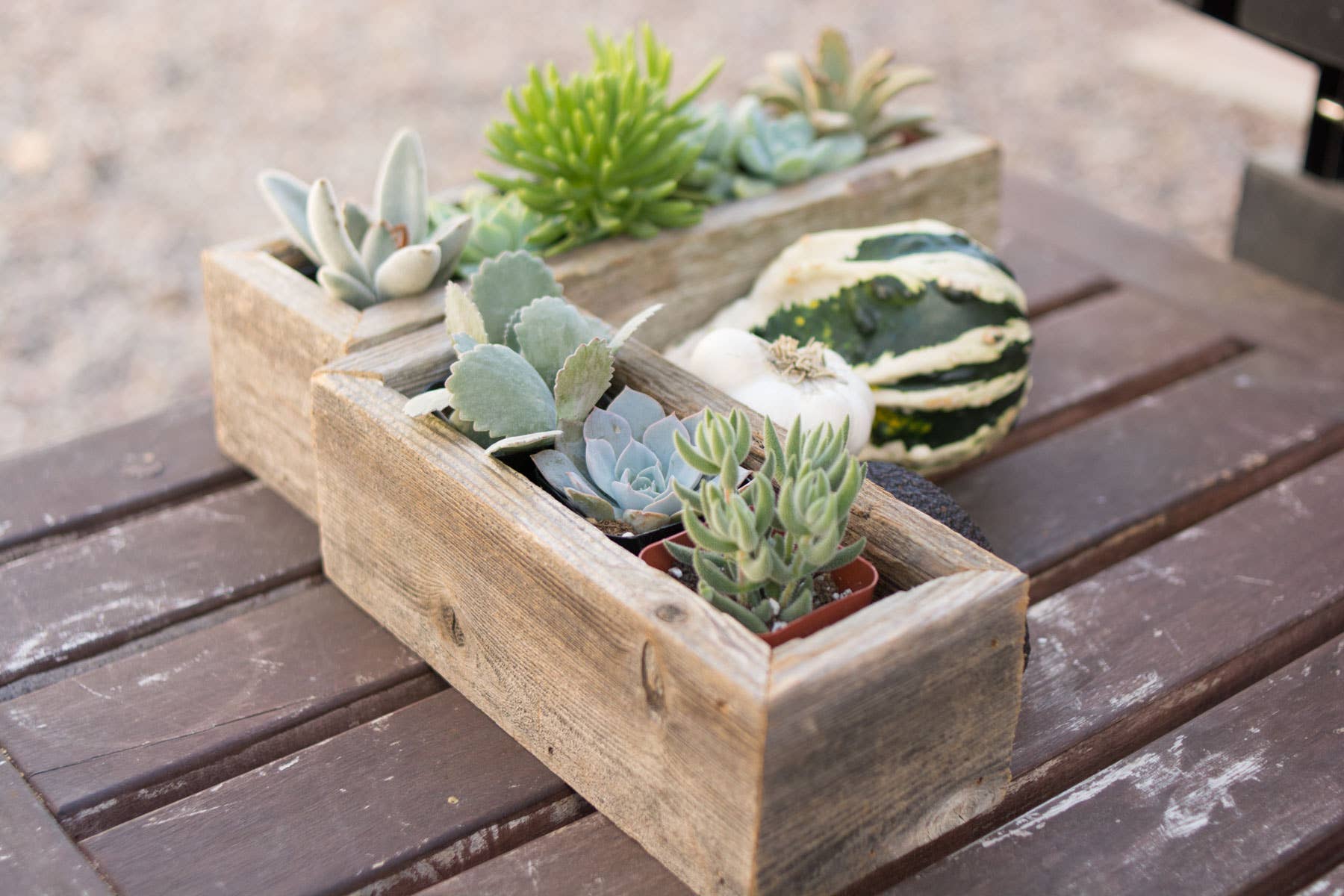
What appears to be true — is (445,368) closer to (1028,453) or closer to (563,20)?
(1028,453)

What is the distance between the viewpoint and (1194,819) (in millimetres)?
1095

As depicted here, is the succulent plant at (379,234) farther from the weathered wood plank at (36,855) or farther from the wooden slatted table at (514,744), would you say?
the weathered wood plank at (36,855)

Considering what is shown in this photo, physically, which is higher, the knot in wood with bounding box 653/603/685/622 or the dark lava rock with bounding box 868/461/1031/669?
the knot in wood with bounding box 653/603/685/622

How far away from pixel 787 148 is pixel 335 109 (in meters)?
2.48

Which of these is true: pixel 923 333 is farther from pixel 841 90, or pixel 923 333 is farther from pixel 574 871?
pixel 574 871

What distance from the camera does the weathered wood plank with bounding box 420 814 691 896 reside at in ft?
3.46

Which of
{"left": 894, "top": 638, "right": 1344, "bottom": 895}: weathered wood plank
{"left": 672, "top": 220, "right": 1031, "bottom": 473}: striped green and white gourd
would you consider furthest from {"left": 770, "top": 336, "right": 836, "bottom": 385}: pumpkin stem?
{"left": 894, "top": 638, "right": 1344, "bottom": 895}: weathered wood plank

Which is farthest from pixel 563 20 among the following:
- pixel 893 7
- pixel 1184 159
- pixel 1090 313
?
pixel 1090 313

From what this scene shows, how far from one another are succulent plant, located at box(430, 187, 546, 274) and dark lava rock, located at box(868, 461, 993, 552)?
52 cm

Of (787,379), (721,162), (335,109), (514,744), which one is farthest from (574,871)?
(335,109)

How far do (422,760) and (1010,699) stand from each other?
0.50 metres

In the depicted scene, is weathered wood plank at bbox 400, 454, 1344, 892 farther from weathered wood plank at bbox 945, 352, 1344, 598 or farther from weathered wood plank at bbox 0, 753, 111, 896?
weathered wood plank at bbox 0, 753, 111, 896

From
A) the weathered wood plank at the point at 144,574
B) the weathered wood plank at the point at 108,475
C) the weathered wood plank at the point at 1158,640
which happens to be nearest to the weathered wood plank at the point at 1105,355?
the weathered wood plank at the point at 1158,640

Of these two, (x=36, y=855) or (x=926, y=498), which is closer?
(x=36, y=855)
